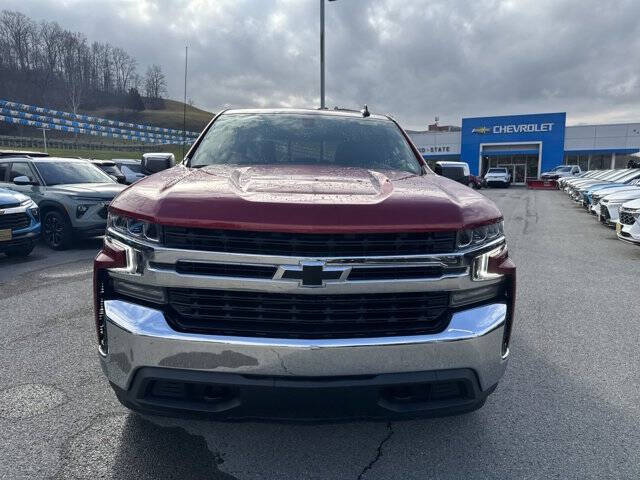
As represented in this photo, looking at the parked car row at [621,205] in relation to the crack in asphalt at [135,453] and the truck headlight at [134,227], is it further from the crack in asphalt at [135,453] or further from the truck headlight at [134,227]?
the truck headlight at [134,227]

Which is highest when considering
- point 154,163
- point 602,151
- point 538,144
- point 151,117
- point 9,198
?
point 151,117

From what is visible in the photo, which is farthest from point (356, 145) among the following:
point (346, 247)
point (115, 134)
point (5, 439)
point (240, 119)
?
point (115, 134)

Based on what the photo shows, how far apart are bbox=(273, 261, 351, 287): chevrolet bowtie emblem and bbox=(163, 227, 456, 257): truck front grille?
0.05 metres

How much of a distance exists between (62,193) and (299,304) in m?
8.06

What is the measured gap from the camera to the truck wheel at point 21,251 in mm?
7629

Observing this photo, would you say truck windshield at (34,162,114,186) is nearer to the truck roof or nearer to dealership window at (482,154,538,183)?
the truck roof

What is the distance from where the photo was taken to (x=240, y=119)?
12.6 ft

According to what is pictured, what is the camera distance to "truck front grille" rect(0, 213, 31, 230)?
7.29m

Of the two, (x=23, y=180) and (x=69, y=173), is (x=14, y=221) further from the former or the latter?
(x=69, y=173)

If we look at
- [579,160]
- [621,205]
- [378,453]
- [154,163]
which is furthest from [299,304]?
[579,160]

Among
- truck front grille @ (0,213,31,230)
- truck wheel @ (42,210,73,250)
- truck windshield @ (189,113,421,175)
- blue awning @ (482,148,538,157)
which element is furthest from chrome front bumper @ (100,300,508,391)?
blue awning @ (482,148,538,157)

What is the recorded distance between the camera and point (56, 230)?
8.68 meters

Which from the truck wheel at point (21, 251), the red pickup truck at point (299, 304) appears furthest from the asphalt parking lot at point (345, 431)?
the truck wheel at point (21, 251)

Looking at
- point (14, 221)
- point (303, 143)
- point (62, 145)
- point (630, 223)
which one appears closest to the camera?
point (303, 143)
